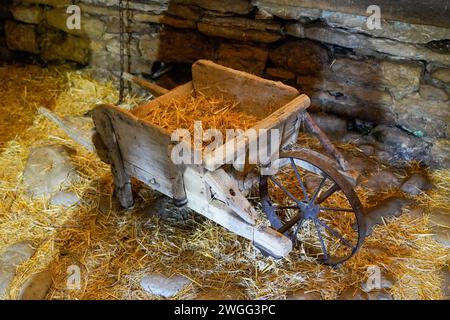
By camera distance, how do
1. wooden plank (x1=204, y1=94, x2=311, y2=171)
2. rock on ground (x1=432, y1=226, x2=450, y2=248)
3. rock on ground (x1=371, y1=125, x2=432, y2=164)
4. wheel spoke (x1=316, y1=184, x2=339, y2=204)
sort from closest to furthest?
wooden plank (x1=204, y1=94, x2=311, y2=171) < wheel spoke (x1=316, y1=184, x2=339, y2=204) < rock on ground (x1=432, y1=226, x2=450, y2=248) < rock on ground (x1=371, y1=125, x2=432, y2=164)

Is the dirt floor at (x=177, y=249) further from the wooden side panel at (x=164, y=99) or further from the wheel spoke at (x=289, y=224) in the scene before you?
the wooden side panel at (x=164, y=99)

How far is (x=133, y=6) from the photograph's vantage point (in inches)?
189

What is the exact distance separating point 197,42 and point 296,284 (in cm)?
274

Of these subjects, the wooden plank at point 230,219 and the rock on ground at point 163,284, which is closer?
the wooden plank at point 230,219

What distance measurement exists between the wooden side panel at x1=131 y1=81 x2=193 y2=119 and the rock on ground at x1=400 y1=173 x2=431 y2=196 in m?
2.02

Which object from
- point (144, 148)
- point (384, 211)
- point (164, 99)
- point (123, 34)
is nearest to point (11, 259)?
point (144, 148)

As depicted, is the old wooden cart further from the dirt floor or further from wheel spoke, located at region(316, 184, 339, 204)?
the dirt floor

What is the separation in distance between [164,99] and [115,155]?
21.2 inches

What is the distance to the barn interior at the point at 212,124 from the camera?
316cm

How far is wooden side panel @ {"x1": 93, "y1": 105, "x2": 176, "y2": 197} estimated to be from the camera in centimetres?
287

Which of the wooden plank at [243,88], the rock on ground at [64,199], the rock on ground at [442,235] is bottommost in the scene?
the rock on ground at [64,199]

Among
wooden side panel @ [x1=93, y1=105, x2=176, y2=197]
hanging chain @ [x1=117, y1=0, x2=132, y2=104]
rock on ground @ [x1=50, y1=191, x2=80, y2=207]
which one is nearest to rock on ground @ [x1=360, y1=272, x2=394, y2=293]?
wooden side panel @ [x1=93, y1=105, x2=176, y2=197]

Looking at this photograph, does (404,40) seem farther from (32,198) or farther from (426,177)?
(32,198)

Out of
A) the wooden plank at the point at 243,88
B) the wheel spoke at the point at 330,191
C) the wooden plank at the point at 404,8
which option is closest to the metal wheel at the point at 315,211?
the wheel spoke at the point at 330,191
